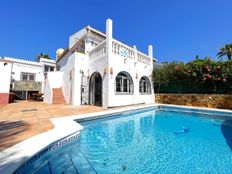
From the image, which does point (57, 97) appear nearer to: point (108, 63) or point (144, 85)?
point (108, 63)

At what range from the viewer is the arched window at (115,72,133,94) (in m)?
13.5

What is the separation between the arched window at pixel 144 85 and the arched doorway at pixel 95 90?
204 inches

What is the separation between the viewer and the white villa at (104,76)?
12.2 meters


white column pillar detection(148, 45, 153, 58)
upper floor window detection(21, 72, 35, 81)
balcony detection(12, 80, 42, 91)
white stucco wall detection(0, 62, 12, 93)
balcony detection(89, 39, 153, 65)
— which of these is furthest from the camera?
upper floor window detection(21, 72, 35, 81)

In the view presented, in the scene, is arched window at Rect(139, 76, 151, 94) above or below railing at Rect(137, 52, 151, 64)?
below

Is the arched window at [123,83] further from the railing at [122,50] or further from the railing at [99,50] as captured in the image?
the railing at [99,50]

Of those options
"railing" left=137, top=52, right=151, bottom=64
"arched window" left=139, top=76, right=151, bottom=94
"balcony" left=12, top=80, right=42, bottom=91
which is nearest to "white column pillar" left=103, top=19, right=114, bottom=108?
"railing" left=137, top=52, right=151, bottom=64

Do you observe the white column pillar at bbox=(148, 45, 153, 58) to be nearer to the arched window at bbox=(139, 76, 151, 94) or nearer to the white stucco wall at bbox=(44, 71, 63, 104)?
the arched window at bbox=(139, 76, 151, 94)

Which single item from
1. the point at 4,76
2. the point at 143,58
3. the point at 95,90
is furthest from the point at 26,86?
the point at 143,58

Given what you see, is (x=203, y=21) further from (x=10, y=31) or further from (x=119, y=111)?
(x=10, y=31)

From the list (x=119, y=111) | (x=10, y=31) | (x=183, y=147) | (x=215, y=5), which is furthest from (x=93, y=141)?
(x=10, y=31)

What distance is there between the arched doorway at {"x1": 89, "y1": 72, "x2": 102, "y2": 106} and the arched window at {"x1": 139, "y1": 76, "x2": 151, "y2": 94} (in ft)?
17.0

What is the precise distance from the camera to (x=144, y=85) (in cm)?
1727

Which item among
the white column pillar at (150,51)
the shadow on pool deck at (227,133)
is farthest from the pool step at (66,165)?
the white column pillar at (150,51)
